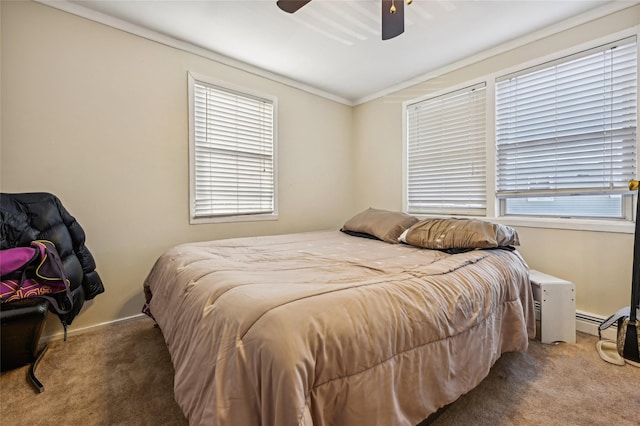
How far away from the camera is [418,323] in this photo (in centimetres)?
108

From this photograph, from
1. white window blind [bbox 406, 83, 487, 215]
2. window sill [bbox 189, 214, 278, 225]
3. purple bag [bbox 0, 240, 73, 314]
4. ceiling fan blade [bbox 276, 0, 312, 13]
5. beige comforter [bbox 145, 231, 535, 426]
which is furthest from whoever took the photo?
white window blind [bbox 406, 83, 487, 215]

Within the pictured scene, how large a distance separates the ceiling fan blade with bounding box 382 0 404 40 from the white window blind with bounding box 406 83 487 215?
1507mm

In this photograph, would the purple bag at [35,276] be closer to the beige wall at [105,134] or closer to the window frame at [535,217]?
the beige wall at [105,134]

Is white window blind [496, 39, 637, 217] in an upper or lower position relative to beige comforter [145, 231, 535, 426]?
upper

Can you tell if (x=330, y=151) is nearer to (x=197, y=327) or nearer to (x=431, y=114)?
(x=431, y=114)

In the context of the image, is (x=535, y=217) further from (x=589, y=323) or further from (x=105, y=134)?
(x=105, y=134)

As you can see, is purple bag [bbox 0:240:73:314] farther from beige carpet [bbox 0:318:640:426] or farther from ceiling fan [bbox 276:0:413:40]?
ceiling fan [bbox 276:0:413:40]

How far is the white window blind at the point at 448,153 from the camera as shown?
2908 mm

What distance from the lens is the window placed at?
9.17ft

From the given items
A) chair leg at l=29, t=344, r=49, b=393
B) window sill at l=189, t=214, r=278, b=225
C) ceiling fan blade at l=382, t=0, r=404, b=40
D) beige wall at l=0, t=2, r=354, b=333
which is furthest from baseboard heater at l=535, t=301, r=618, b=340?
chair leg at l=29, t=344, r=49, b=393

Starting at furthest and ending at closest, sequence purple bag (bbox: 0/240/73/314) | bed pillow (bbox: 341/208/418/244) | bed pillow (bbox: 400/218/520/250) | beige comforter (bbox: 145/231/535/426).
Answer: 1. bed pillow (bbox: 341/208/418/244)
2. bed pillow (bbox: 400/218/520/250)
3. purple bag (bbox: 0/240/73/314)
4. beige comforter (bbox: 145/231/535/426)

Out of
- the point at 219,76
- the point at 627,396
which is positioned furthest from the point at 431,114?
the point at 627,396

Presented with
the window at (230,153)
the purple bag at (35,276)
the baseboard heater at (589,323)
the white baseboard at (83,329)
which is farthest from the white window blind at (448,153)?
the purple bag at (35,276)

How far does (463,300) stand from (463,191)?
2.06 meters
